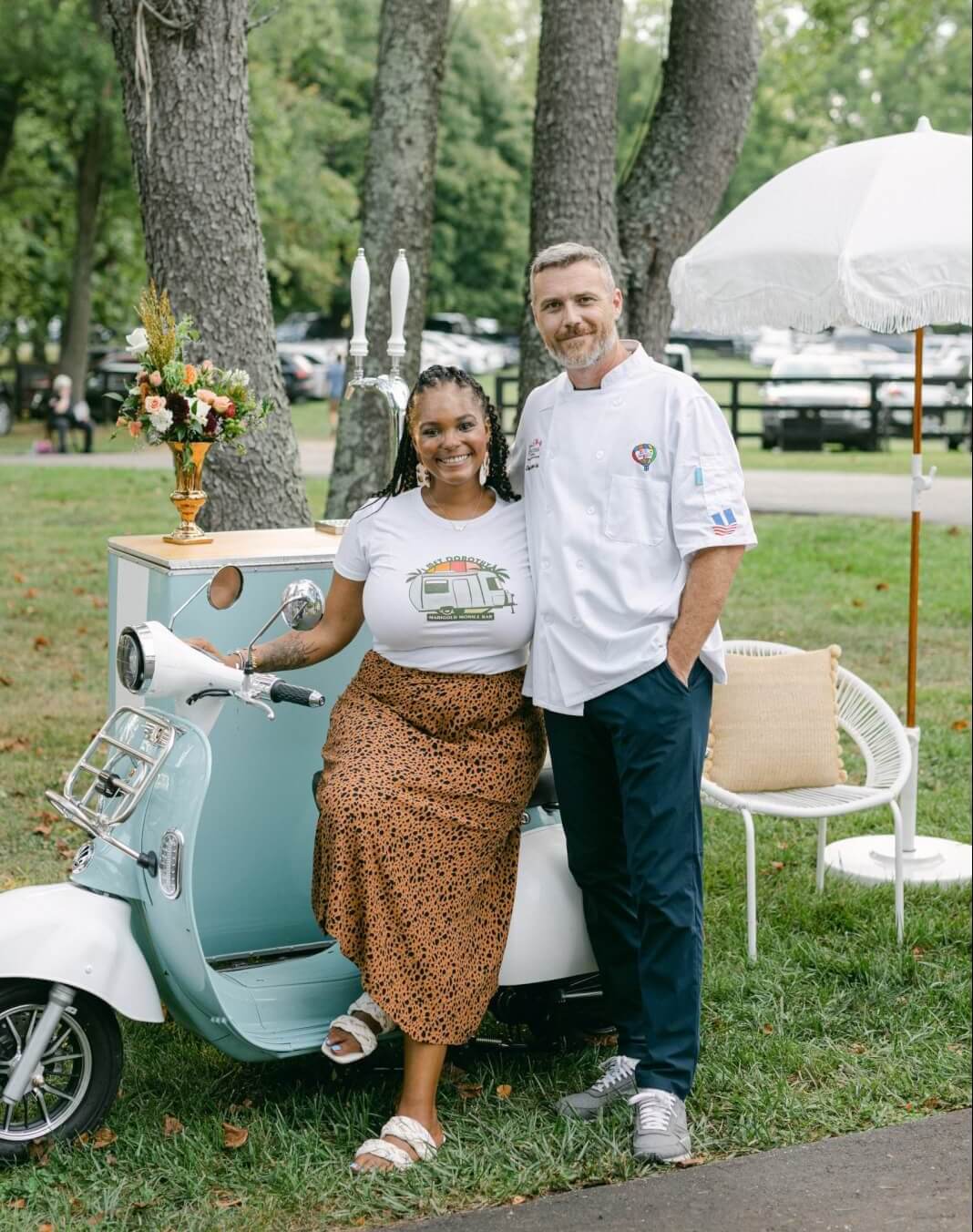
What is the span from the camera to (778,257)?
4637 millimetres

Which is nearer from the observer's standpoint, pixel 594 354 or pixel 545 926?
pixel 594 354

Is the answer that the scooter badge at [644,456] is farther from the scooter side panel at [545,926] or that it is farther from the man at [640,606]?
the scooter side panel at [545,926]

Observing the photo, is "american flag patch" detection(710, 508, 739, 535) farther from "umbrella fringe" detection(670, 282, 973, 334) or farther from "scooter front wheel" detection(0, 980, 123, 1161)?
"scooter front wheel" detection(0, 980, 123, 1161)

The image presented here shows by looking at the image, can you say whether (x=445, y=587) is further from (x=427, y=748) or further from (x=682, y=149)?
(x=682, y=149)

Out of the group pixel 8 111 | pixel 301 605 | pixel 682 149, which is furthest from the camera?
pixel 8 111

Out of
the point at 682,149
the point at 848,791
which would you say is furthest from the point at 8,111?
the point at 848,791

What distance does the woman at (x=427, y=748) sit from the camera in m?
3.31

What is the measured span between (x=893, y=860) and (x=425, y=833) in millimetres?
2373

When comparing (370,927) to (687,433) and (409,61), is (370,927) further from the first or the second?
(409,61)

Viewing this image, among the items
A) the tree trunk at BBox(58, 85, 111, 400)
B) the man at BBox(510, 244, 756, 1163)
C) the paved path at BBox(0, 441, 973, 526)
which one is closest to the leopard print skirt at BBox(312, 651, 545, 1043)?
the man at BBox(510, 244, 756, 1163)

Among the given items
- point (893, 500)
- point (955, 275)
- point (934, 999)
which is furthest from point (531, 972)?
point (893, 500)

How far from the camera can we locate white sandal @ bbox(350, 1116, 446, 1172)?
3250mm

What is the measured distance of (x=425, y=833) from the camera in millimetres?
3342

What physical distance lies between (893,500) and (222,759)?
11.7 metres
